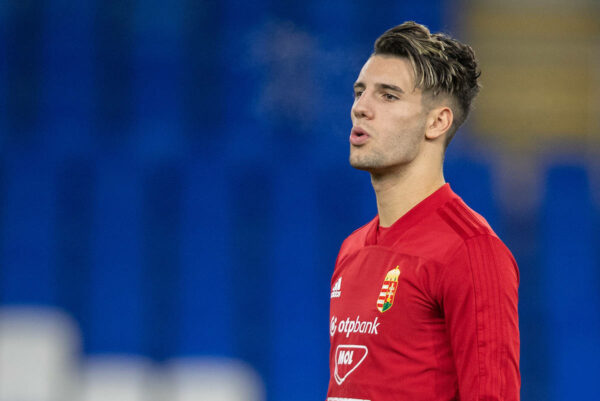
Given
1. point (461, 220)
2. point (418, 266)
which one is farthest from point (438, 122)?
point (418, 266)

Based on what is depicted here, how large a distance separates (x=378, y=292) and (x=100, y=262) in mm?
2772

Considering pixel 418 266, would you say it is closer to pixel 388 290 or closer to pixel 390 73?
pixel 388 290

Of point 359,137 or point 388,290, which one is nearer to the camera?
point 388,290

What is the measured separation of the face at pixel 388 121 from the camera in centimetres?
169

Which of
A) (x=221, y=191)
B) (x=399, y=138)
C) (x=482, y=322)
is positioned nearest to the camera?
(x=482, y=322)

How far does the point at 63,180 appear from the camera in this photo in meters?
4.14

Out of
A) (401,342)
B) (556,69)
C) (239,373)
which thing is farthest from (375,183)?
(556,69)

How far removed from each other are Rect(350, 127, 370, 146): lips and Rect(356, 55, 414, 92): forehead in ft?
0.38

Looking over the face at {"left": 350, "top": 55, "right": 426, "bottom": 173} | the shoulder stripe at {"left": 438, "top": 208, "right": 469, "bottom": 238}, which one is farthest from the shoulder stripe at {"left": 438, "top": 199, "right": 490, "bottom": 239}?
the face at {"left": 350, "top": 55, "right": 426, "bottom": 173}

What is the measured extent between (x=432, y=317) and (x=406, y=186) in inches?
12.8

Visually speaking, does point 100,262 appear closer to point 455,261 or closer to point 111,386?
point 111,386

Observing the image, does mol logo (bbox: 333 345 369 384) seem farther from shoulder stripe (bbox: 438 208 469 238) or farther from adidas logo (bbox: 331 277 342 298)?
shoulder stripe (bbox: 438 208 469 238)

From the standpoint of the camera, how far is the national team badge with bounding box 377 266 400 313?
1.56m

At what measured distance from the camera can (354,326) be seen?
162 cm
